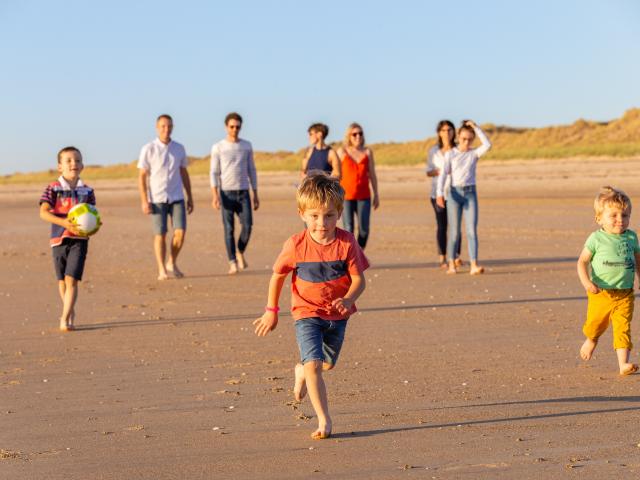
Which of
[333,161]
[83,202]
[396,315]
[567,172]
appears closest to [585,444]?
[396,315]

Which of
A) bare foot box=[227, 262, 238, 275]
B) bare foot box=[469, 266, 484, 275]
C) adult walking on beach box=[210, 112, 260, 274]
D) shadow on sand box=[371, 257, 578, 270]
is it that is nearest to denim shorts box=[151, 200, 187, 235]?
adult walking on beach box=[210, 112, 260, 274]

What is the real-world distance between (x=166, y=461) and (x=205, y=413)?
1072 millimetres

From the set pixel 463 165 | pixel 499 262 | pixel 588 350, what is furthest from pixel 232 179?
pixel 588 350

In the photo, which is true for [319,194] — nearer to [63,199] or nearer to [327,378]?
[327,378]

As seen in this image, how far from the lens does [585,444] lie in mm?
5660

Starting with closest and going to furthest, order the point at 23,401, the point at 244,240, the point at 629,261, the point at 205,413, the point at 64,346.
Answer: the point at 205,413 → the point at 23,401 → the point at 629,261 → the point at 64,346 → the point at 244,240

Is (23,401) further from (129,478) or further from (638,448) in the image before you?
(638,448)

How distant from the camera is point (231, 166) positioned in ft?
48.3

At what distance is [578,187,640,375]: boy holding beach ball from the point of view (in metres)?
7.62

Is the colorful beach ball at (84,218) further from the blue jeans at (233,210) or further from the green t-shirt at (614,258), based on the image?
the blue jeans at (233,210)

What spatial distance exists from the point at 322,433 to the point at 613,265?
2.80 metres

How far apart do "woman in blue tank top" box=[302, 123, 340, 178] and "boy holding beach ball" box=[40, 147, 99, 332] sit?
4355 mm

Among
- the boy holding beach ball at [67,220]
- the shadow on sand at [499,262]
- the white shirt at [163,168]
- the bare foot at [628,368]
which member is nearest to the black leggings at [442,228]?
the shadow on sand at [499,262]

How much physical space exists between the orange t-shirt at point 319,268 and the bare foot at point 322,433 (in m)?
0.58
